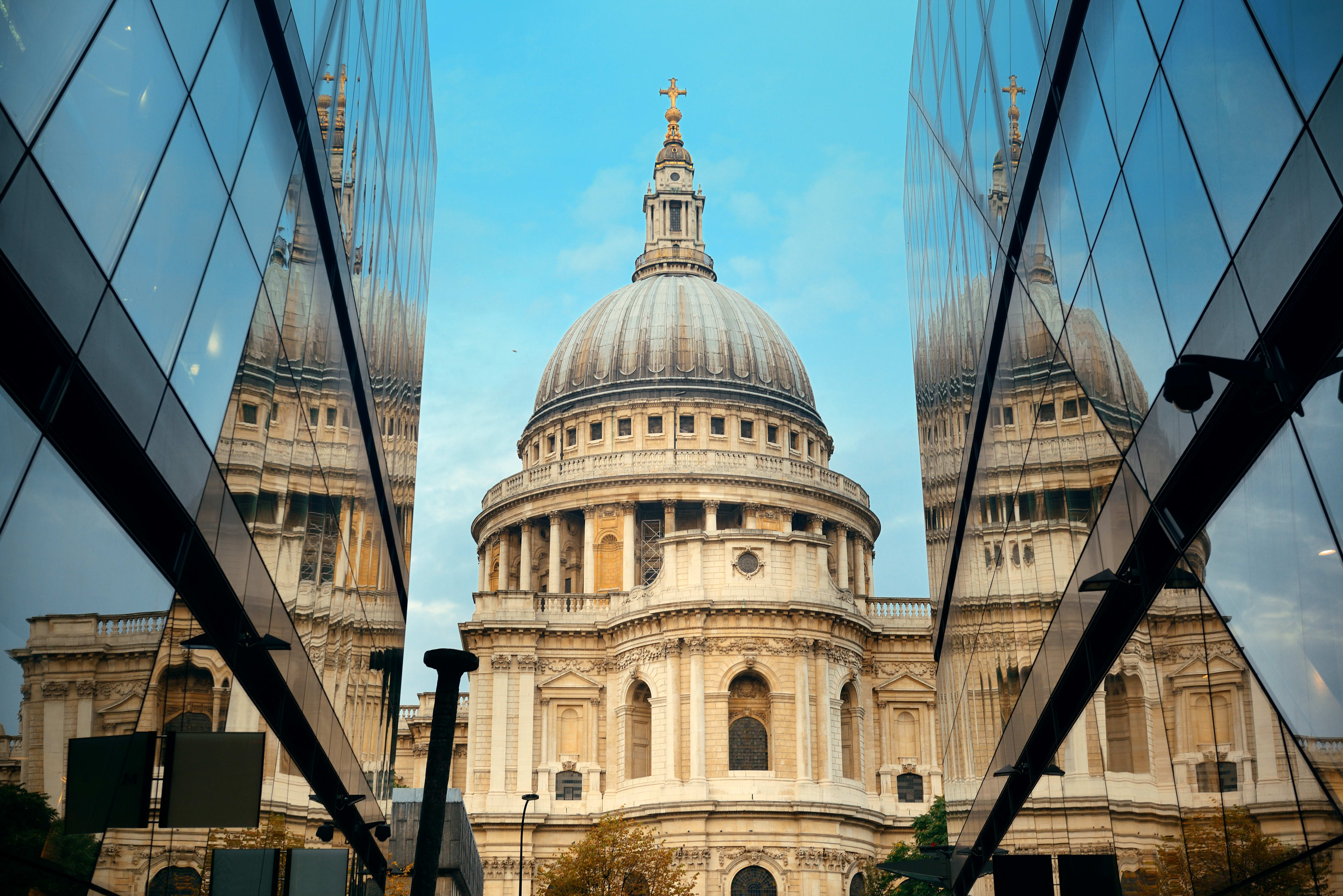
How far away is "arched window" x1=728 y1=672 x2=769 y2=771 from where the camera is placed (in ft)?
220

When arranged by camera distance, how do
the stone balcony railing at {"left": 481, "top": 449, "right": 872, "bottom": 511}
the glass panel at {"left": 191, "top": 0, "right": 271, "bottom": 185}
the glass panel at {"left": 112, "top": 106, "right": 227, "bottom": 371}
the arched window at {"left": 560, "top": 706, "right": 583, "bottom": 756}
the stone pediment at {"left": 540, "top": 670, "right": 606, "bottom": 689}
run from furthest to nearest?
the stone balcony railing at {"left": 481, "top": 449, "right": 872, "bottom": 511}
the stone pediment at {"left": 540, "top": 670, "right": 606, "bottom": 689}
the arched window at {"left": 560, "top": 706, "right": 583, "bottom": 756}
the glass panel at {"left": 191, "top": 0, "right": 271, "bottom": 185}
the glass panel at {"left": 112, "top": 106, "right": 227, "bottom": 371}

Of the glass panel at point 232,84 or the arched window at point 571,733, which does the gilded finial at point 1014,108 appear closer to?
the glass panel at point 232,84

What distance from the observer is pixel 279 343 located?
15164mm

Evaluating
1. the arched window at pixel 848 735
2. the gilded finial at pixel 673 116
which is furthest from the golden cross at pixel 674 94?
the arched window at pixel 848 735

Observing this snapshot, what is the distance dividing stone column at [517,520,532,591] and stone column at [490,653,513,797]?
40.3ft

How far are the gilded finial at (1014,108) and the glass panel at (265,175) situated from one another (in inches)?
325

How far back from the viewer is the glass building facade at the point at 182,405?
27.4 feet

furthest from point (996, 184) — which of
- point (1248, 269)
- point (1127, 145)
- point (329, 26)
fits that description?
point (1248, 269)

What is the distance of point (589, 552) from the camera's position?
8288 centimetres

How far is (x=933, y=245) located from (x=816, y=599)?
42.8m

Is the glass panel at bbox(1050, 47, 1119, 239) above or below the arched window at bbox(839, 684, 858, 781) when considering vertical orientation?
below

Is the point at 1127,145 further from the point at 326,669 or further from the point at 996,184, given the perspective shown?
the point at 326,669

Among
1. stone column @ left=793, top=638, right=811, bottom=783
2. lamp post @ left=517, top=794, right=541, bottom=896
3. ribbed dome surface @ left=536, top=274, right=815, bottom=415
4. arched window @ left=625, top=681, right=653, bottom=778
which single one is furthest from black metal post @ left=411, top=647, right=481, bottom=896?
ribbed dome surface @ left=536, top=274, right=815, bottom=415

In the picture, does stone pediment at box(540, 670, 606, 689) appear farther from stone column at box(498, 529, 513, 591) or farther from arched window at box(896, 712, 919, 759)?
arched window at box(896, 712, 919, 759)
